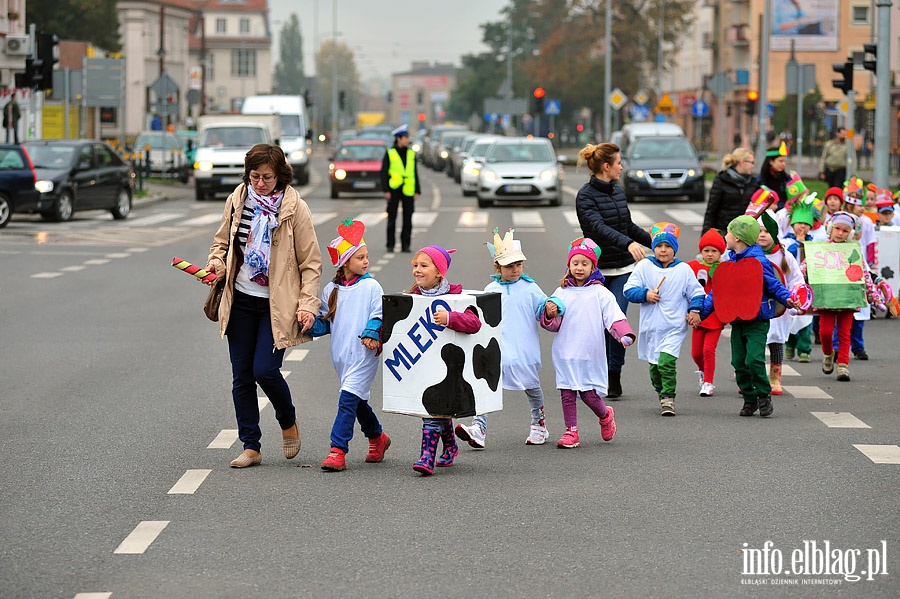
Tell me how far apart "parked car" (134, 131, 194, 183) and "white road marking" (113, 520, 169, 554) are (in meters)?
41.4

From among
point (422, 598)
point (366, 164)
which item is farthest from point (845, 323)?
point (366, 164)

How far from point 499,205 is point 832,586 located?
1275 inches

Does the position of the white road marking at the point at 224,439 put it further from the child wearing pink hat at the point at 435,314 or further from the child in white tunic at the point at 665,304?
the child in white tunic at the point at 665,304

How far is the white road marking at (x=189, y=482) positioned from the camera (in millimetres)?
7469

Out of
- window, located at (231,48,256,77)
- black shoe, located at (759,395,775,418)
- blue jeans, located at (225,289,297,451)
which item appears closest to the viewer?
blue jeans, located at (225,289,297,451)

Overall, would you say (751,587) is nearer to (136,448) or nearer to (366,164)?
(136,448)

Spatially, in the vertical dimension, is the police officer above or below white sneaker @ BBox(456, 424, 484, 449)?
above

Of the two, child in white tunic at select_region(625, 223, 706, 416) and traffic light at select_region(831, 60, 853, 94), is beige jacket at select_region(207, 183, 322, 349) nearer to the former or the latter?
child in white tunic at select_region(625, 223, 706, 416)

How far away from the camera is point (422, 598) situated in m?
5.57

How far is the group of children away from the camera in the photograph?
795 centimetres

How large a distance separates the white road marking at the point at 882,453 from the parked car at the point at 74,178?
22.4 meters

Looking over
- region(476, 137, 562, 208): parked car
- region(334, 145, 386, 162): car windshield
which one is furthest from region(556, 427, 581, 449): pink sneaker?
region(334, 145, 386, 162): car windshield

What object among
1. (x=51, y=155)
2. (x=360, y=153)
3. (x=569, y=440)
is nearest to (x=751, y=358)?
(x=569, y=440)

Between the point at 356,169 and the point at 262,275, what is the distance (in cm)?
3364
